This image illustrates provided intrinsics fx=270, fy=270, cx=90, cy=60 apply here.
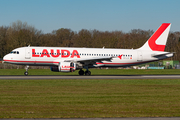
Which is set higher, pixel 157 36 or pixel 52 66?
pixel 157 36

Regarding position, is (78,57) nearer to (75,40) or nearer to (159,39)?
(159,39)

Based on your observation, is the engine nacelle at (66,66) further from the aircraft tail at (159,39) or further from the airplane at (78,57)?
the aircraft tail at (159,39)

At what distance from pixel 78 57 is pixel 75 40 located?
74079mm

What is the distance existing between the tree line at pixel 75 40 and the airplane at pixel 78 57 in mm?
42632

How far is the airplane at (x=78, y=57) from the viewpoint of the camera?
127 feet

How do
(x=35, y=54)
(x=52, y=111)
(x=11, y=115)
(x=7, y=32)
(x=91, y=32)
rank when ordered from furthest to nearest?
(x=91, y=32) < (x=7, y=32) < (x=35, y=54) < (x=52, y=111) < (x=11, y=115)

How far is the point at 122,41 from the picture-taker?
110125mm

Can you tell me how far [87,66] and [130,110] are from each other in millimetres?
27437

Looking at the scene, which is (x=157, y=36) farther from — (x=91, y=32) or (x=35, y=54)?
(x=91, y=32)

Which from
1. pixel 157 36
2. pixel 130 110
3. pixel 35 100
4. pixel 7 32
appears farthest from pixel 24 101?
pixel 7 32

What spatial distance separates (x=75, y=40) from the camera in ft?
373

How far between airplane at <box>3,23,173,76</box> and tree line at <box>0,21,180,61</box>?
42632 mm

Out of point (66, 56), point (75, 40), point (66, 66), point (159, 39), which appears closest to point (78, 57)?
point (66, 56)

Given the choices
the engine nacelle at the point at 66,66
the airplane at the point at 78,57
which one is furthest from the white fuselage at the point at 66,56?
the engine nacelle at the point at 66,66
